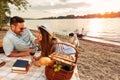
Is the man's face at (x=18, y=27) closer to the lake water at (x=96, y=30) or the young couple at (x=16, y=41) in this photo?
the young couple at (x=16, y=41)

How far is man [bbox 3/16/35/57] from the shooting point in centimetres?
454

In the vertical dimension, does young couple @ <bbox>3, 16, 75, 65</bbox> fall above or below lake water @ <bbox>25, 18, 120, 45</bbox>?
above

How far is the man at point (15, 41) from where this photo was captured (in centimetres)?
454

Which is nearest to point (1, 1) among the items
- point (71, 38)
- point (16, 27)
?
point (71, 38)

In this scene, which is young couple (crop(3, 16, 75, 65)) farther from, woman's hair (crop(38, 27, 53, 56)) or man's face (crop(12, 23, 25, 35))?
woman's hair (crop(38, 27, 53, 56))

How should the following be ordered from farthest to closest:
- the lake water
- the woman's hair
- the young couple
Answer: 1. the lake water
2. the young couple
3. the woman's hair

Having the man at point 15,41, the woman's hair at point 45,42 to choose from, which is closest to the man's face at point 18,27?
the man at point 15,41

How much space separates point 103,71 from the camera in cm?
754

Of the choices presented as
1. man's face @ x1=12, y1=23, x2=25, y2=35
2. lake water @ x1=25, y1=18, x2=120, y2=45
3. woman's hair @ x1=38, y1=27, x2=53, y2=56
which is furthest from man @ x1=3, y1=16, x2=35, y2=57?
woman's hair @ x1=38, y1=27, x2=53, y2=56

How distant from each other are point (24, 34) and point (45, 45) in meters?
1.50

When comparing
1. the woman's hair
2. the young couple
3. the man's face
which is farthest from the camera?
the man's face

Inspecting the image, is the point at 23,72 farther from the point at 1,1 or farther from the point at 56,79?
the point at 1,1

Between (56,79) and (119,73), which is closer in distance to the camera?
(56,79)

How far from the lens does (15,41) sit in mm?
4641
